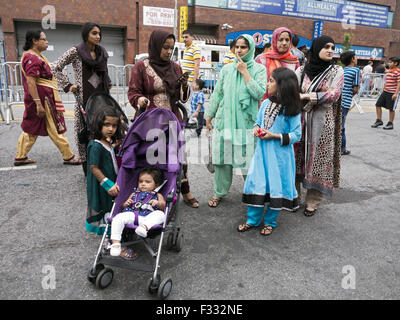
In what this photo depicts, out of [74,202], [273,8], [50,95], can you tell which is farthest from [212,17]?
[74,202]

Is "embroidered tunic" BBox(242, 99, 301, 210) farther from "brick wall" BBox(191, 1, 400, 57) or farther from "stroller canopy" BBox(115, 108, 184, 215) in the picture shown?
"brick wall" BBox(191, 1, 400, 57)

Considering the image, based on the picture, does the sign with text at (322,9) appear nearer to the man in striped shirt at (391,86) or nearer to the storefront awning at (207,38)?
the storefront awning at (207,38)

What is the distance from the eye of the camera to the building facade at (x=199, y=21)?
18328 mm

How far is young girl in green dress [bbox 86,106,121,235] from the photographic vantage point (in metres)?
2.85

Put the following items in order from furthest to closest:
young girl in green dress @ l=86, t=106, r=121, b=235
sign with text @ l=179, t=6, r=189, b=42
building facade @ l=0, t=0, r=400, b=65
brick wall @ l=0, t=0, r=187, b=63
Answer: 1. sign with text @ l=179, t=6, r=189, b=42
2. building facade @ l=0, t=0, r=400, b=65
3. brick wall @ l=0, t=0, r=187, b=63
4. young girl in green dress @ l=86, t=106, r=121, b=235

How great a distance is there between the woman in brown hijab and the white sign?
60.0ft

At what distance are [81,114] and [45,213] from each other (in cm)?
134

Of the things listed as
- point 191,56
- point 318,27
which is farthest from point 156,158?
point 318,27

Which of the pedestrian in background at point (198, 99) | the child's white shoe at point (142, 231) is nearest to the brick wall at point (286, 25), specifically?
the pedestrian in background at point (198, 99)

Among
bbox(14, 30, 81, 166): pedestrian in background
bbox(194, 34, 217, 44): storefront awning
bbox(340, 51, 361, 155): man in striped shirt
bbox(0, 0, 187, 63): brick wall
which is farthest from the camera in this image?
bbox(194, 34, 217, 44): storefront awning

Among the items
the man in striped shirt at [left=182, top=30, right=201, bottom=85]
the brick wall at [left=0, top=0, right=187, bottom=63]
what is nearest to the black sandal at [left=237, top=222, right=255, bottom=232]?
the man in striped shirt at [left=182, top=30, right=201, bottom=85]

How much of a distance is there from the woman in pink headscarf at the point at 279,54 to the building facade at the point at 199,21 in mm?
17045

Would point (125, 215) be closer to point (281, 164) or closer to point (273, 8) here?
point (281, 164)
